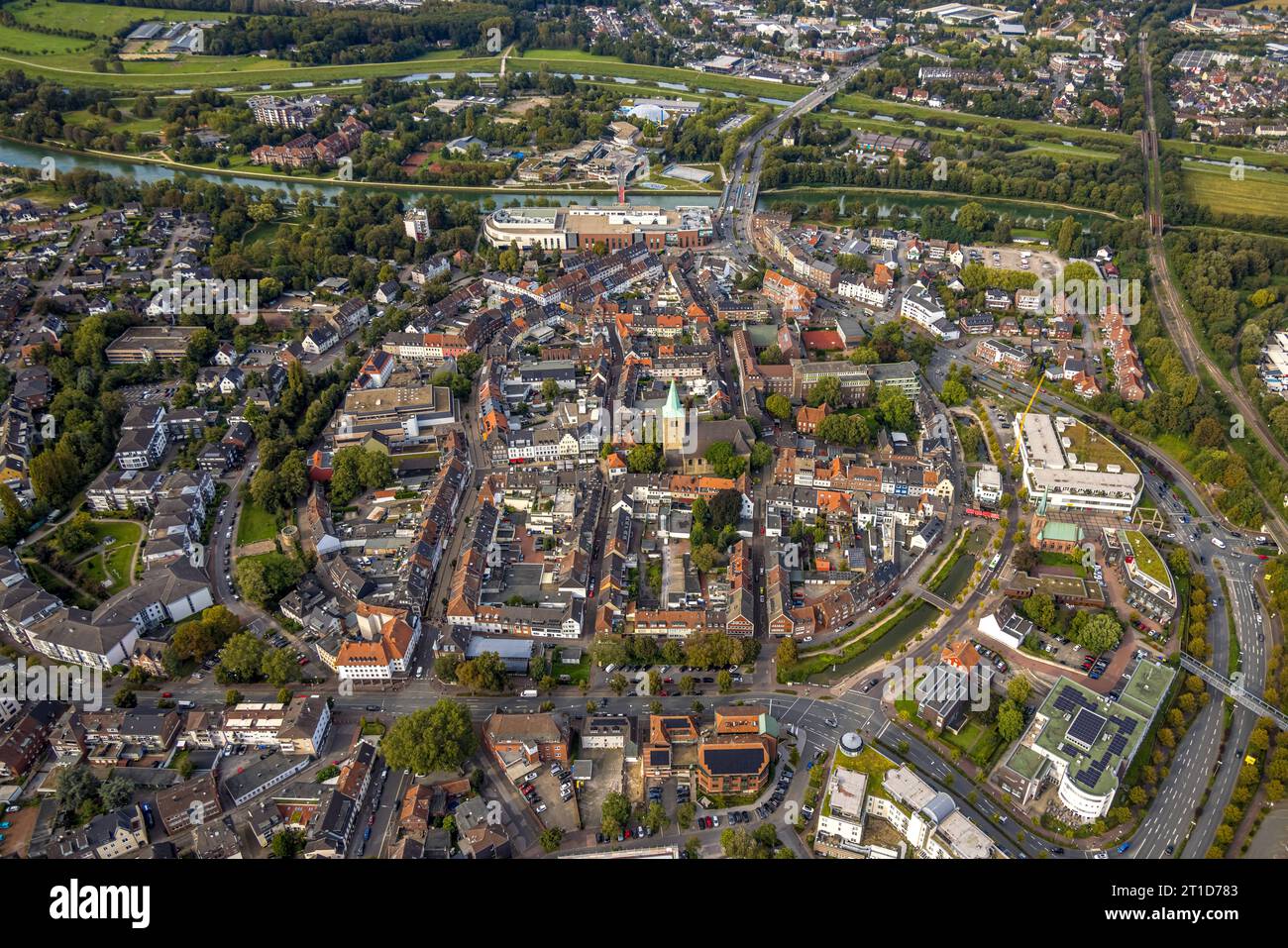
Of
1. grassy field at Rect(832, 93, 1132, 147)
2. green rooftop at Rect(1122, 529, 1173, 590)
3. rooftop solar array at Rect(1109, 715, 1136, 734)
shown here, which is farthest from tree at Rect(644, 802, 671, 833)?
grassy field at Rect(832, 93, 1132, 147)

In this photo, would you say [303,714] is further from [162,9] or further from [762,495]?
[162,9]

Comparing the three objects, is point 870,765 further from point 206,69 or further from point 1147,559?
point 206,69

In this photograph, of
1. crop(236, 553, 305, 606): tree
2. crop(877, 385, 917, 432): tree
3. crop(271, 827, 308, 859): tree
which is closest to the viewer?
crop(271, 827, 308, 859): tree

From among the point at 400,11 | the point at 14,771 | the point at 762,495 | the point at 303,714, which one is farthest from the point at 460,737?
the point at 400,11

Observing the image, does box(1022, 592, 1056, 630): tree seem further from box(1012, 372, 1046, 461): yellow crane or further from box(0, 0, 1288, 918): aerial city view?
box(1012, 372, 1046, 461): yellow crane

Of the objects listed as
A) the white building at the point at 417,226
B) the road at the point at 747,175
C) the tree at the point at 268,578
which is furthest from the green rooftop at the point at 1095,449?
the white building at the point at 417,226

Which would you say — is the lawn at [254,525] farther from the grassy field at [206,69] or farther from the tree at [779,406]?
the grassy field at [206,69]
